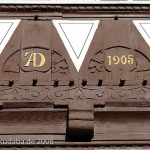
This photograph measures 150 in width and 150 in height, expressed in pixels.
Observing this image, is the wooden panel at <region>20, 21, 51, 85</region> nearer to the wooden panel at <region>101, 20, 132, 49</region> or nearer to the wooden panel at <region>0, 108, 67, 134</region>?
the wooden panel at <region>0, 108, 67, 134</region>

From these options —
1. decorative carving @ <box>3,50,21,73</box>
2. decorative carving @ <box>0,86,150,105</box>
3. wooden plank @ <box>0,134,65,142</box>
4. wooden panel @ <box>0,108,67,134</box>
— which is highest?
decorative carving @ <box>3,50,21,73</box>

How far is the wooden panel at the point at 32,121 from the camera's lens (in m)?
6.65

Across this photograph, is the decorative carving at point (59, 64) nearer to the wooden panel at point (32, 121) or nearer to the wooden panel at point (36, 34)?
the wooden panel at point (36, 34)

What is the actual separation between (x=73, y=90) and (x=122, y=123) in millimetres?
650

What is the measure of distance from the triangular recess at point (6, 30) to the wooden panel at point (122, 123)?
140 centimetres

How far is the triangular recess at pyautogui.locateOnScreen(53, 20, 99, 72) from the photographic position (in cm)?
707

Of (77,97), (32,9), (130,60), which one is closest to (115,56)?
(130,60)

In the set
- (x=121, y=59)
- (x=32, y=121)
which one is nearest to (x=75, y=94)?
(x=32, y=121)

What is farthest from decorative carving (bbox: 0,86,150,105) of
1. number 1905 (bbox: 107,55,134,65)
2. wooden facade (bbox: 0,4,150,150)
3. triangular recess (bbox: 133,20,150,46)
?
triangular recess (bbox: 133,20,150,46)

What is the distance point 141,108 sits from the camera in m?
6.71

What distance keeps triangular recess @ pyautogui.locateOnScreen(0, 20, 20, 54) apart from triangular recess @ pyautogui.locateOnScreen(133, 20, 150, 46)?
144 centimetres

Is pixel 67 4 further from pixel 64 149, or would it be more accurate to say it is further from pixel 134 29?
pixel 64 149

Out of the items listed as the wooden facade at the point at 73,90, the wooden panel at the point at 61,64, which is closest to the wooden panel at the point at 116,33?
the wooden facade at the point at 73,90

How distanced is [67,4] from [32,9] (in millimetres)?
432
